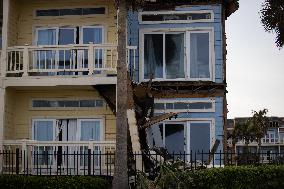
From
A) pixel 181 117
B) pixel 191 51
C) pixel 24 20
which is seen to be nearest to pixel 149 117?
pixel 181 117

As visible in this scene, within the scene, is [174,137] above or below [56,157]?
above

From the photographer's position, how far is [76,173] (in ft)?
63.2

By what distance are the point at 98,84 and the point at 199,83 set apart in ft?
15.2

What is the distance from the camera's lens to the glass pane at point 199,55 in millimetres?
22656

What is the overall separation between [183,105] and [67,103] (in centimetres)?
481

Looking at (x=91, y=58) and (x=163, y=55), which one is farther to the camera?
(x=163, y=55)

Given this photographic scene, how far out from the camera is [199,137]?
2222cm

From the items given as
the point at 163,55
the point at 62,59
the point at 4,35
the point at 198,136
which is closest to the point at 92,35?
the point at 62,59

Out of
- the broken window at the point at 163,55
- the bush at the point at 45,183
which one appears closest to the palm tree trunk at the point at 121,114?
the bush at the point at 45,183

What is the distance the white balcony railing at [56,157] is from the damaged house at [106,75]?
0.09 m

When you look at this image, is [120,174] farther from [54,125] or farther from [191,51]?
[191,51]

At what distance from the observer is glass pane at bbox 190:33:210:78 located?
22.7 metres

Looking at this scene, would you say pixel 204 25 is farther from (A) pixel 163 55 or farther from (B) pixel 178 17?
(A) pixel 163 55

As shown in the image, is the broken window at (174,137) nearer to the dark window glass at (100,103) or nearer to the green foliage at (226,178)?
the dark window glass at (100,103)
